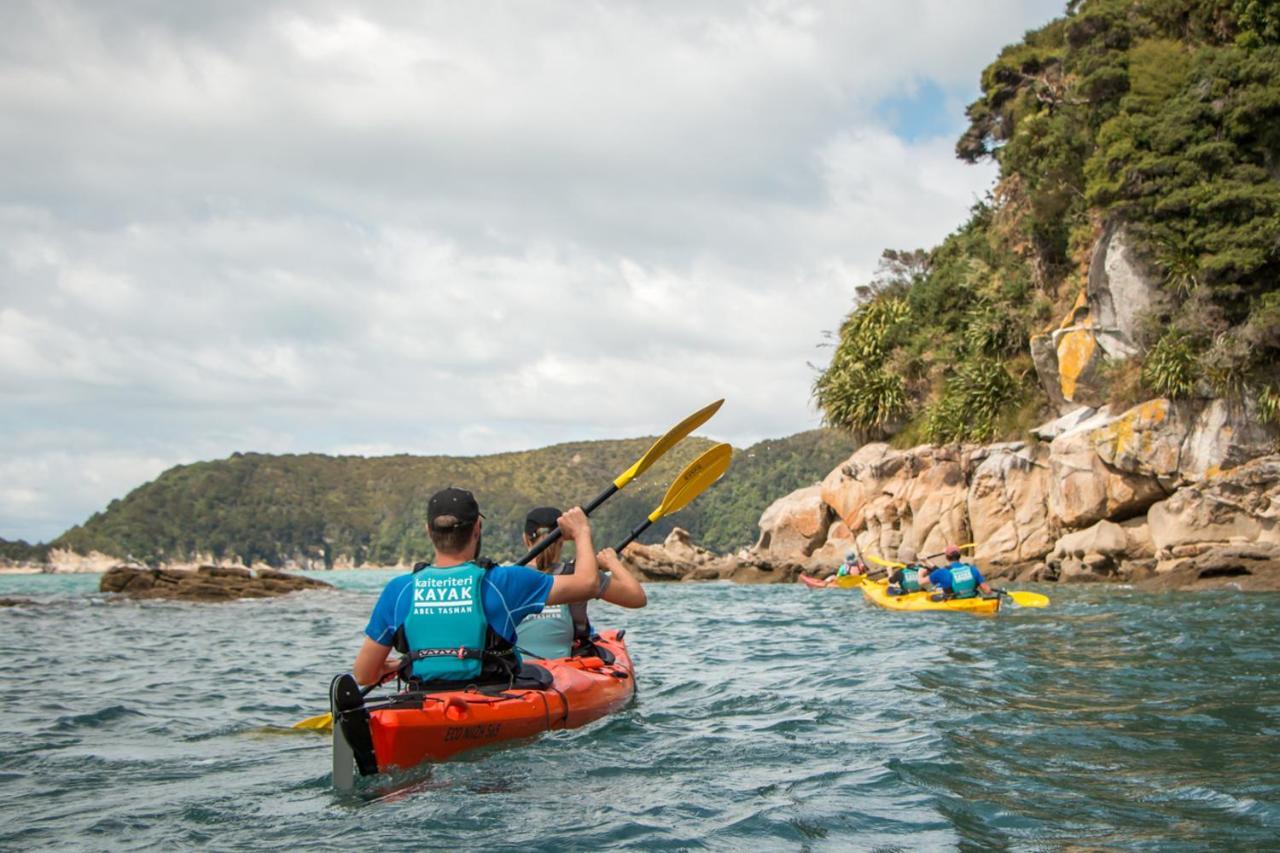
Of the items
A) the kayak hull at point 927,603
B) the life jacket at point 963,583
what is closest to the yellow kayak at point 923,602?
the kayak hull at point 927,603

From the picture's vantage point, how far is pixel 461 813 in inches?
183

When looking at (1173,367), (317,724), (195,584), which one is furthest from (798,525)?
(317,724)

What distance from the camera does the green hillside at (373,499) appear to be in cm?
9975

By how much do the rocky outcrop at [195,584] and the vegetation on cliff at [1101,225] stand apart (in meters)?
17.9

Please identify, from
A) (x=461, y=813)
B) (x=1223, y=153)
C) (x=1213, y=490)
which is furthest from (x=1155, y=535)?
(x=461, y=813)

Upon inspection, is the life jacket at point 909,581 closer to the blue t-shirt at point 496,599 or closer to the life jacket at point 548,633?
the life jacket at point 548,633

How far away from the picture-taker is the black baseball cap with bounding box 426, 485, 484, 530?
17.6 ft

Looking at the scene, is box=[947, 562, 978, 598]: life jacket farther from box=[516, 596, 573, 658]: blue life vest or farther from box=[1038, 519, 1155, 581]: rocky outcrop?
box=[516, 596, 573, 658]: blue life vest

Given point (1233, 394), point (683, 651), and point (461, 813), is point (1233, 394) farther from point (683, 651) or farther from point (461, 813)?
point (461, 813)

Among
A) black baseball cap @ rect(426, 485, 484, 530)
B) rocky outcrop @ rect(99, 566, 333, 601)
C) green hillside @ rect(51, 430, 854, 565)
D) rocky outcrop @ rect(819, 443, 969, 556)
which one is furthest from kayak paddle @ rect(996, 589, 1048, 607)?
green hillside @ rect(51, 430, 854, 565)

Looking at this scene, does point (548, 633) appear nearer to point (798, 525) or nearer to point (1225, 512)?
point (1225, 512)

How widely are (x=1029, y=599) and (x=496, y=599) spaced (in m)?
12.2

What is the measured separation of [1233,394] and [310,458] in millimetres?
130997

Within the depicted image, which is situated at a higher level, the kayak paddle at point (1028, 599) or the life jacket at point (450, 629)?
the life jacket at point (450, 629)
